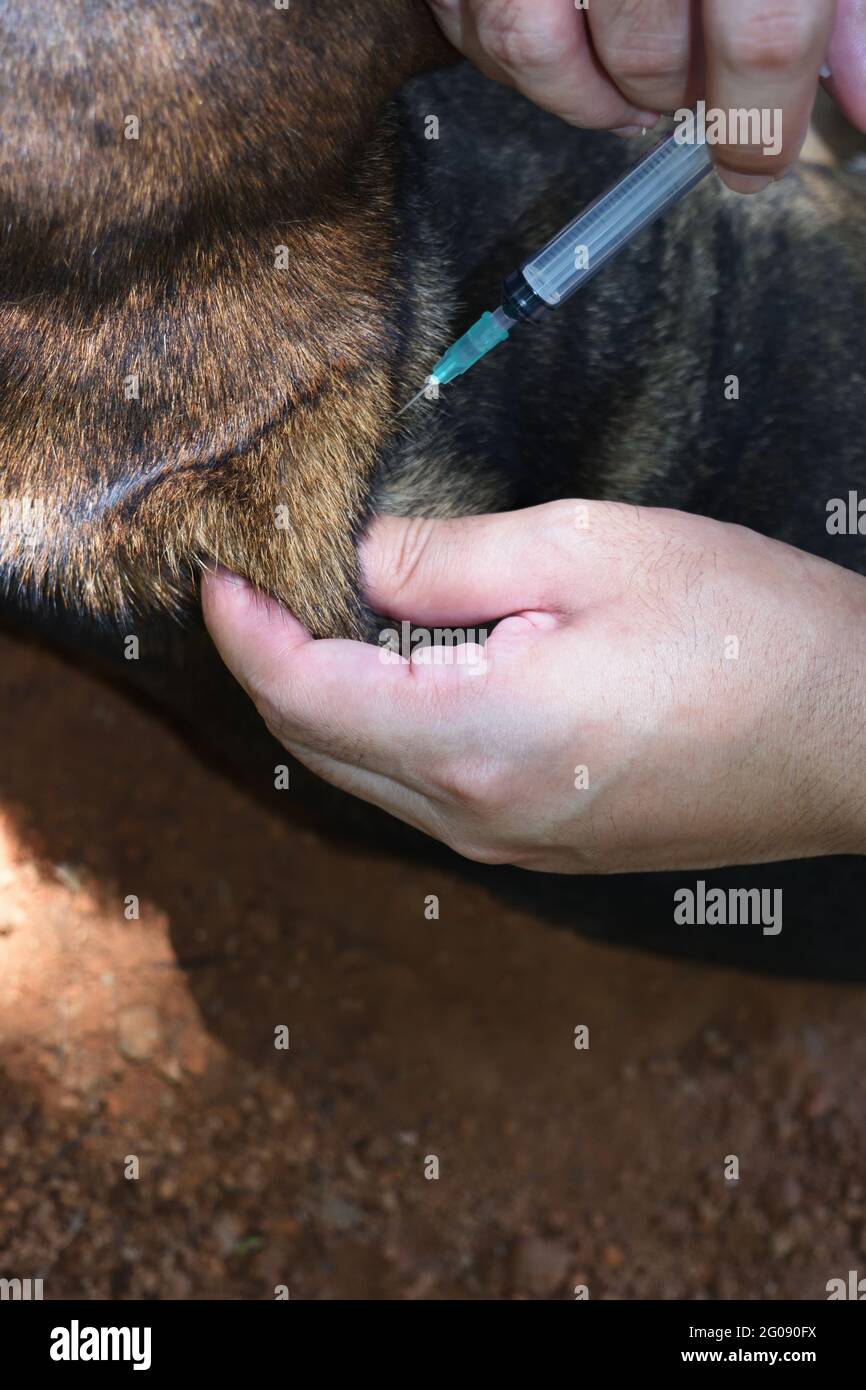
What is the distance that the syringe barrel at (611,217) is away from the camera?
159cm

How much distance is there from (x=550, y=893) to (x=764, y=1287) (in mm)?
1254

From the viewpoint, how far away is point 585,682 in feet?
4.63

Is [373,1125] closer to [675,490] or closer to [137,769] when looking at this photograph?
[137,769]

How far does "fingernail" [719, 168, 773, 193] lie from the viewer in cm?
135

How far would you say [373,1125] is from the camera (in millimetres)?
2863

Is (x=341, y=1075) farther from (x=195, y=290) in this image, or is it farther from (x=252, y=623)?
(x=195, y=290)

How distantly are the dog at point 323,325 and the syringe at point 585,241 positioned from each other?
6 cm

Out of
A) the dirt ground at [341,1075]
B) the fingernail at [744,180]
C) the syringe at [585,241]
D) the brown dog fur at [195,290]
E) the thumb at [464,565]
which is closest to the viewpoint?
the brown dog fur at [195,290]

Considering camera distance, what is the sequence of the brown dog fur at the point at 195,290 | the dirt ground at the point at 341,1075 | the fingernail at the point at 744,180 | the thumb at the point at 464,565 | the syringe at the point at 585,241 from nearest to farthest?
the brown dog fur at the point at 195,290
the fingernail at the point at 744,180
the thumb at the point at 464,565
the syringe at the point at 585,241
the dirt ground at the point at 341,1075

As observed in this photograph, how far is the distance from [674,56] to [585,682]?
649mm

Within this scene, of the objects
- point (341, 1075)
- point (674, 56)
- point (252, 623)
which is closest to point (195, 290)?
point (252, 623)

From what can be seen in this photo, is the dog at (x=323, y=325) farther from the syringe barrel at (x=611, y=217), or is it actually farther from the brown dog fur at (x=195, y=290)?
the syringe barrel at (x=611, y=217)

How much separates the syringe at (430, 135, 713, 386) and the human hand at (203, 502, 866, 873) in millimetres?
259

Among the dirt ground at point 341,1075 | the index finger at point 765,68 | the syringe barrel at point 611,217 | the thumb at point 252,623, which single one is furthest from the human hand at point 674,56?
the dirt ground at point 341,1075
